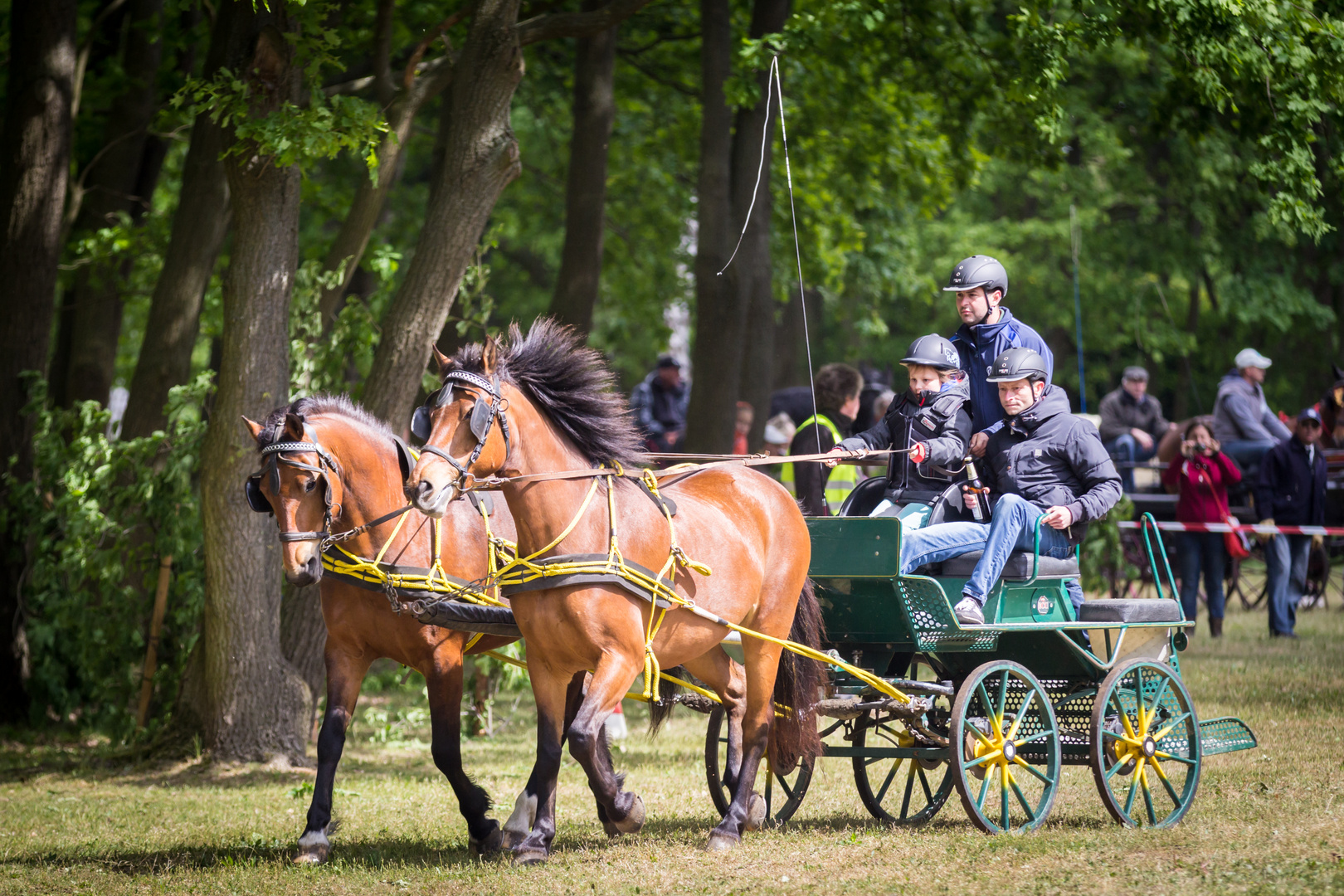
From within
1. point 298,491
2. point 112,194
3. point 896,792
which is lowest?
point 896,792

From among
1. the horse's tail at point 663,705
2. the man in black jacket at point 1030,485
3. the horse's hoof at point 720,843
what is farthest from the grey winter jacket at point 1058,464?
the horse's hoof at point 720,843

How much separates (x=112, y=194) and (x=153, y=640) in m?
5.20

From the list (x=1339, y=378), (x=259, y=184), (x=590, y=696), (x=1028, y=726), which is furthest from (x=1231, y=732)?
(x=1339, y=378)

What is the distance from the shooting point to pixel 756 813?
6.76 m

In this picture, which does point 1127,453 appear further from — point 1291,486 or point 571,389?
point 571,389

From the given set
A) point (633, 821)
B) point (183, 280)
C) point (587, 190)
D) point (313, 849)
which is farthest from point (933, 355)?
point (183, 280)

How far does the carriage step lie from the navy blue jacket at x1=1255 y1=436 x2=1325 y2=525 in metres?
8.18

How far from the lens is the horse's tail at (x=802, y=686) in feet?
22.5

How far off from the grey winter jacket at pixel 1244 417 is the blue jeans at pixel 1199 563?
7.79 ft

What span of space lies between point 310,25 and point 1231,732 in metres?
6.81

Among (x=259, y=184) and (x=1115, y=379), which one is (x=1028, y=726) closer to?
(x=259, y=184)

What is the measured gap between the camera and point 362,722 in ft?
37.0

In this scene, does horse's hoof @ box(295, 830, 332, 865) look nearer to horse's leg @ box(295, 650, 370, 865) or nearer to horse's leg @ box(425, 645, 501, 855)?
horse's leg @ box(295, 650, 370, 865)

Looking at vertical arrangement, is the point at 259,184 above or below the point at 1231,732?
above
